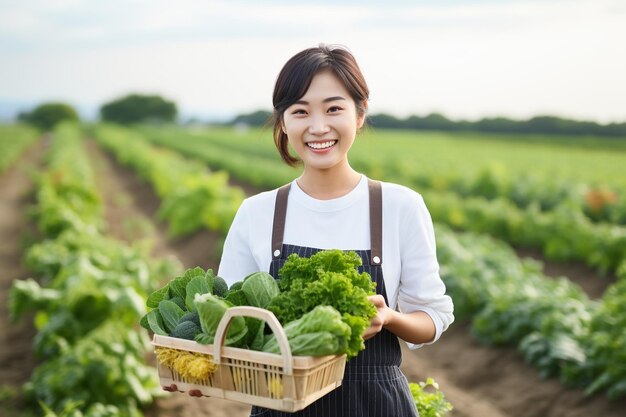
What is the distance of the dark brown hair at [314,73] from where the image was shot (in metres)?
2.44

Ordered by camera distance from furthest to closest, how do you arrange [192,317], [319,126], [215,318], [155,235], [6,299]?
[155,235] → [6,299] → [319,126] → [192,317] → [215,318]

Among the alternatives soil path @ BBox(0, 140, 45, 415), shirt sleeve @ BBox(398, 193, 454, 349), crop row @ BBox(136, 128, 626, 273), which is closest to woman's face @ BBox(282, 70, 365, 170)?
shirt sleeve @ BBox(398, 193, 454, 349)

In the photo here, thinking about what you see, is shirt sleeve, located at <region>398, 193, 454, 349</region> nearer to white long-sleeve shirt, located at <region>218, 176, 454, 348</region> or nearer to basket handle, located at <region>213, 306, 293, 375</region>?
white long-sleeve shirt, located at <region>218, 176, 454, 348</region>

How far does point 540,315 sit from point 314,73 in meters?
5.11

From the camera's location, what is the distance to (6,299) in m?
9.00

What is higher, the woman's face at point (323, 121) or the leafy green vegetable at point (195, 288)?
the woman's face at point (323, 121)

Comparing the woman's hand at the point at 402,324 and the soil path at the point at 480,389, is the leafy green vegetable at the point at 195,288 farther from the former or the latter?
the soil path at the point at 480,389

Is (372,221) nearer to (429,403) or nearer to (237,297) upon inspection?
(237,297)

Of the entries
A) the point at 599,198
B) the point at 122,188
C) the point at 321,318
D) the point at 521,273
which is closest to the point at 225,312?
the point at 321,318

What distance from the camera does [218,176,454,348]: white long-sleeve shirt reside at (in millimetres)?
2441

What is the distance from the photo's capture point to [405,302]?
8.21ft

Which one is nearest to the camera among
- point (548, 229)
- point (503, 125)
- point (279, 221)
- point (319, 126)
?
point (319, 126)

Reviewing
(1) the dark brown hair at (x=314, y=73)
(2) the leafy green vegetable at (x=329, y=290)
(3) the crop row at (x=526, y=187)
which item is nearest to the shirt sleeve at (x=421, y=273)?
(2) the leafy green vegetable at (x=329, y=290)

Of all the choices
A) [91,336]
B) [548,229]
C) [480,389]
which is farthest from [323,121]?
[548,229]
